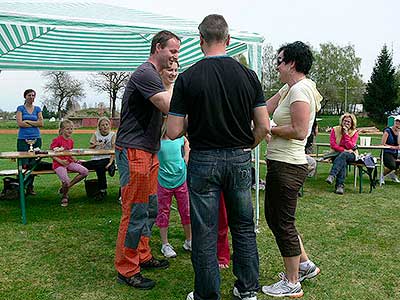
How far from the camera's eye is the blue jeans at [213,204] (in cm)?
248

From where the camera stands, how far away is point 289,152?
2.85 meters

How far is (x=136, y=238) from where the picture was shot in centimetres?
306

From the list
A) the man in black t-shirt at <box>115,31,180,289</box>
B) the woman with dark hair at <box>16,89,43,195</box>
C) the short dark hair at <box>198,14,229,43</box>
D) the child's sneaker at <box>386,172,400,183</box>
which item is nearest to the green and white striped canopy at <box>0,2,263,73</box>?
the woman with dark hair at <box>16,89,43,195</box>

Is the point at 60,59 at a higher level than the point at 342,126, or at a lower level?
higher

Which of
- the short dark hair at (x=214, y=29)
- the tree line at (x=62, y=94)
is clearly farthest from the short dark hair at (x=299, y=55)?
the tree line at (x=62, y=94)

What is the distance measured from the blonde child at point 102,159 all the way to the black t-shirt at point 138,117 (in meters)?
3.14

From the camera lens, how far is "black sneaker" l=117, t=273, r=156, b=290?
10.0 ft

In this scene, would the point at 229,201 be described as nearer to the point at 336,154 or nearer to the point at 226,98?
the point at 226,98

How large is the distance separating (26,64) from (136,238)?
206 inches

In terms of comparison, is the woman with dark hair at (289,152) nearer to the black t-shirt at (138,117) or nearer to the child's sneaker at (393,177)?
the black t-shirt at (138,117)

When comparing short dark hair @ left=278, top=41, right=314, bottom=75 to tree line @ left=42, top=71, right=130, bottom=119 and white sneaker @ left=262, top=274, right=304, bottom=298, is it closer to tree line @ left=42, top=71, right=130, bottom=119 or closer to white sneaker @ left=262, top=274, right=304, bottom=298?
white sneaker @ left=262, top=274, right=304, bottom=298

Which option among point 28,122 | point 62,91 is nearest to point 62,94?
point 62,91

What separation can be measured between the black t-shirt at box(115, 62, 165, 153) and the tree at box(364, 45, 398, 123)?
34.6 metres

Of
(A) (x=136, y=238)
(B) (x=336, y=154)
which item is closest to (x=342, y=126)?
(B) (x=336, y=154)
